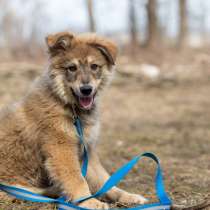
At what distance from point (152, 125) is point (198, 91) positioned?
456cm

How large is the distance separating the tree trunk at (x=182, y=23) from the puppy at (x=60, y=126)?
18.1 meters

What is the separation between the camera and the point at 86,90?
434 cm

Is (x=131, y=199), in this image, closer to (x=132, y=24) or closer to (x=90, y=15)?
(x=90, y=15)

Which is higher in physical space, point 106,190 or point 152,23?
point 106,190

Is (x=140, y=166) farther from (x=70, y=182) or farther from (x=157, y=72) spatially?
(x=157, y=72)

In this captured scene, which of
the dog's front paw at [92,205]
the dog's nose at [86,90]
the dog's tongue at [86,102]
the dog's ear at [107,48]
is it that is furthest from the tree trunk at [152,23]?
the dog's front paw at [92,205]

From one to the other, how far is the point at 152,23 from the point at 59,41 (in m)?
16.2

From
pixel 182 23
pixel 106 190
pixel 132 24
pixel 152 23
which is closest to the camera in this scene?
pixel 106 190

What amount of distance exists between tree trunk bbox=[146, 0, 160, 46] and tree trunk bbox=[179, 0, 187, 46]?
8.35 feet

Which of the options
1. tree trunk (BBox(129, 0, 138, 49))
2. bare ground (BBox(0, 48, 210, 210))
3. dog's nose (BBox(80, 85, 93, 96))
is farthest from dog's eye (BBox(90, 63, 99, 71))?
tree trunk (BBox(129, 0, 138, 49))

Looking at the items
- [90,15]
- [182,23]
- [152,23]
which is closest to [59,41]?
[152,23]

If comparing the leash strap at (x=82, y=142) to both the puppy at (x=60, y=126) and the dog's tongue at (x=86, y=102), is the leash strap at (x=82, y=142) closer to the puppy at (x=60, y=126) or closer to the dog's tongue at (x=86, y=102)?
the puppy at (x=60, y=126)

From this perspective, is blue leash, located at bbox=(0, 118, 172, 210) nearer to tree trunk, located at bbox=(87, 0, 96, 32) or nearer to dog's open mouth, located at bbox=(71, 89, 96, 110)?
dog's open mouth, located at bbox=(71, 89, 96, 110)

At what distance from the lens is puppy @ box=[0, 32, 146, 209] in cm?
417
